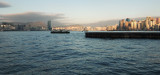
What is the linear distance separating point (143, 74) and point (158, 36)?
2544 inches

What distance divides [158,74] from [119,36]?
213 ft

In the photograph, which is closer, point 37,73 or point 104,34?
point 37,73

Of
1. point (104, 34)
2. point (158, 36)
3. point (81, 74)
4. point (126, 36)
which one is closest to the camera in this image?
point (81, 74)

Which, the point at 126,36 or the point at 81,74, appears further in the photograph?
the point at 126,36

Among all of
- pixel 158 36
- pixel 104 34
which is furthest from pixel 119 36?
pixel 158 36

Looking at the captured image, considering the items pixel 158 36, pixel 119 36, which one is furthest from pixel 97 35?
pixel 158 36

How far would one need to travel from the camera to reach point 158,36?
220 feet

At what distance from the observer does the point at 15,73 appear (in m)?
12.4

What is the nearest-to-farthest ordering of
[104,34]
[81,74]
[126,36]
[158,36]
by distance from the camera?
[81,74]
[158,36]
[126,36]
[104,34]

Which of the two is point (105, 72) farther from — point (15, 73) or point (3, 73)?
point (3, 73)

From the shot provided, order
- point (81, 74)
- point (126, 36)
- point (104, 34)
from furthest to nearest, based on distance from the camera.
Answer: point (104, 34), point (126, 36), point (81, 74)

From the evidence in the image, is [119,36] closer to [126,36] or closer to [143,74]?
[126,36]

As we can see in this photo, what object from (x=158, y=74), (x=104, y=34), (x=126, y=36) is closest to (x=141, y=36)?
(x=126, y=36)

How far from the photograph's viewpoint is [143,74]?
12070 millimetres
